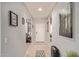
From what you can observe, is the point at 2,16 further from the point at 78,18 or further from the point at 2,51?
the point at 78,18

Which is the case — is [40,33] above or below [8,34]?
below

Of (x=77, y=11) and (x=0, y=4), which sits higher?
(x=0, y=4)

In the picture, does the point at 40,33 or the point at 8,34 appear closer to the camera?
the point at 8,34

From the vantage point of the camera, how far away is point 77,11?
193 centimetres

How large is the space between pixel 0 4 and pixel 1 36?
19.9 inches

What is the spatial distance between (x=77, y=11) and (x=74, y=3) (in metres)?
0.17

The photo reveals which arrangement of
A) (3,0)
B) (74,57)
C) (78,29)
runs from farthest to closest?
(3,0), (78,29), (74,57)

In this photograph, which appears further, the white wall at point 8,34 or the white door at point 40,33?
the white door at point 40,33

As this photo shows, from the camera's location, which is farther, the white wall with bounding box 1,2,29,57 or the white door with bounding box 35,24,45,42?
the white door with bounding box 35,24,45,42

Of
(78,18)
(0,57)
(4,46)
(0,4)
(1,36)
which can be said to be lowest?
(0,57)

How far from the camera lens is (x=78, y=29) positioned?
1908mm

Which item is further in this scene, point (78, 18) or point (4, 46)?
point (4, 46)

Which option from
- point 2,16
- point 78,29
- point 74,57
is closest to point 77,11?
point 78,29

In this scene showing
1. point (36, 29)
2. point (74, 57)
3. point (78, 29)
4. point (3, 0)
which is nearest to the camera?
point (74, 57)
